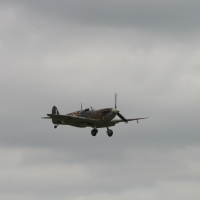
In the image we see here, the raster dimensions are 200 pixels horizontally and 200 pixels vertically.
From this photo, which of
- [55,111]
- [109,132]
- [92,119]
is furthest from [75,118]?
[55,111]

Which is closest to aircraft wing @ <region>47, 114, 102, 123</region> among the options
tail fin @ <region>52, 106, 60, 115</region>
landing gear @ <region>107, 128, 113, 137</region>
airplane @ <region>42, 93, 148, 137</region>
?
airplane @ <region>42, 93, 148, 137</region>

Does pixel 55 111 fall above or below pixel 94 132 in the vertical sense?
above

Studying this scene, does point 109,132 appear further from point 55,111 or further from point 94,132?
point 55,111

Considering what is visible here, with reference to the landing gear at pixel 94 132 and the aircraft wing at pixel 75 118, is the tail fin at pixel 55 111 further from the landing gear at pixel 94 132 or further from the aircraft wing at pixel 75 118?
the landing gear at pixel 94 132

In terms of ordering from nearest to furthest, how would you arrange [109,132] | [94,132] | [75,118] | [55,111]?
1. [75,118]
2. [94,132]
3. [109,132]
4. [55,111]

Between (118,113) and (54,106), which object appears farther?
(54,106)

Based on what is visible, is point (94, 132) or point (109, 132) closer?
point (94, 132)

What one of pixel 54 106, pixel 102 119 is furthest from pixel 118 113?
pixel 54 106

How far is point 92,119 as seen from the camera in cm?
8781

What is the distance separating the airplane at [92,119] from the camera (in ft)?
286

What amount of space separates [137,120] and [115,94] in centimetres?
388

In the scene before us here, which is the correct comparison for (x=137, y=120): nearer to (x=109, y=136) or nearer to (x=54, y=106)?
(x=109, y=136)

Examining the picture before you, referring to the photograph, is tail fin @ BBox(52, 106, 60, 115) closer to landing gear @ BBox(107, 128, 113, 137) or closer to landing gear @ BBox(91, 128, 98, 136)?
landing gear @ BBox(91, 128, 98, 136)

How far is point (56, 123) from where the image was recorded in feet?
296
